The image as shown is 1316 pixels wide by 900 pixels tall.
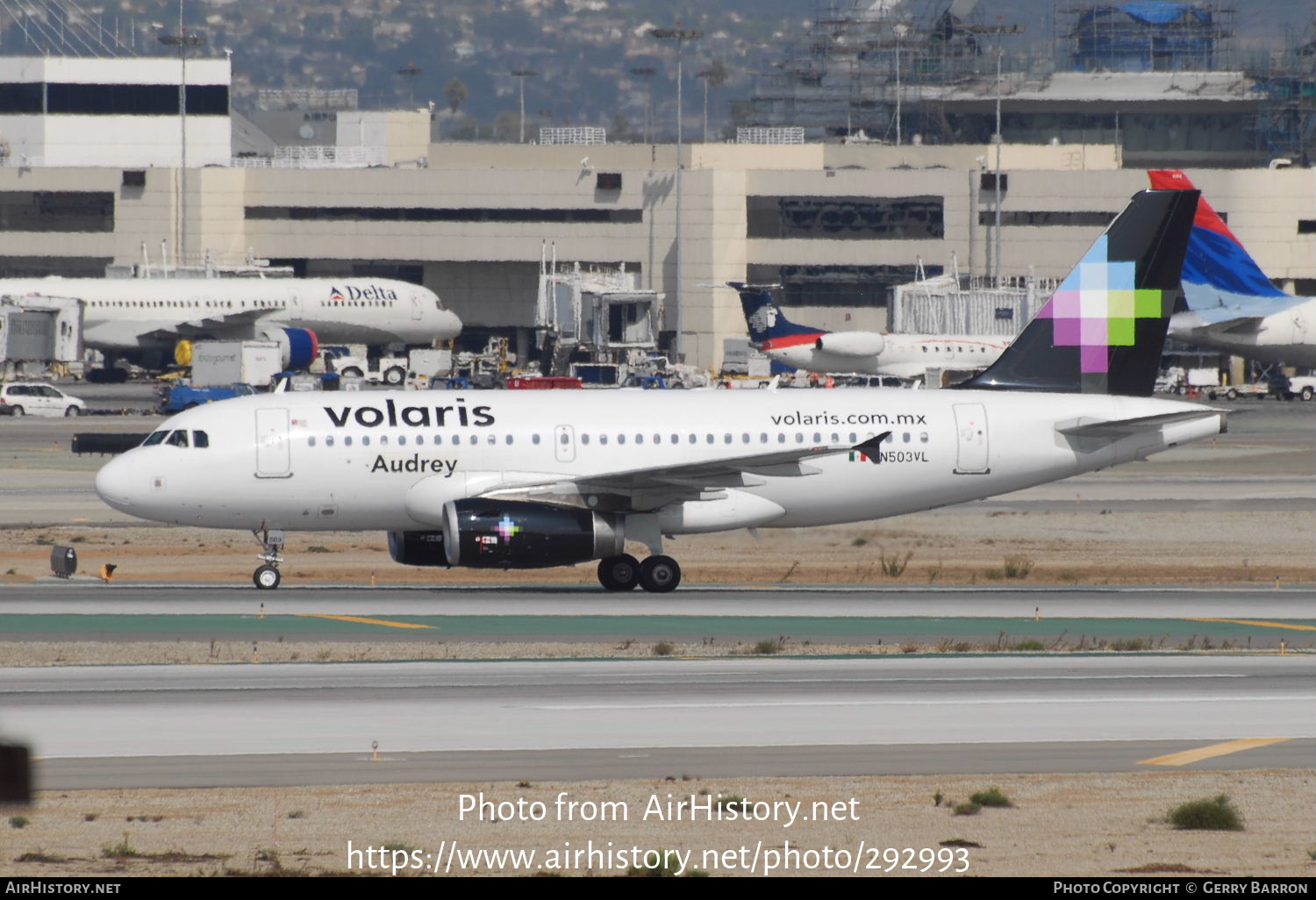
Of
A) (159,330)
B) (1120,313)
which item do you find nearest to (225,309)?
(159,330)

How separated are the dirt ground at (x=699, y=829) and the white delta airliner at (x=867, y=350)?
74.5 m

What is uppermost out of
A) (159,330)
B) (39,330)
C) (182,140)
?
(182,140)

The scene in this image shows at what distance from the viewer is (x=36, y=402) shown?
83.6 m

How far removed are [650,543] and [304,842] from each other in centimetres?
1923

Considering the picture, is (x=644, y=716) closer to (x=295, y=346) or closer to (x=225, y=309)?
(x=295, y=346)

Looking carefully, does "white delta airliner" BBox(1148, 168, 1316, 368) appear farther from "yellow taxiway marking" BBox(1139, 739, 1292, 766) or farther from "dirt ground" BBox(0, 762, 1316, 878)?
"dirt ground" BBox(0, 762, 1316, 878)

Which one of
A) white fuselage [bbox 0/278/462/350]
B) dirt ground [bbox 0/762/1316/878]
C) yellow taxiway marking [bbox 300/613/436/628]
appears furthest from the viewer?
white fuselage [bbox 0/278/462/350]

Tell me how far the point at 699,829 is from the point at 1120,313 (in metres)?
24.2

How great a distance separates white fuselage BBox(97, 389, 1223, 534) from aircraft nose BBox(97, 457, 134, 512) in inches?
1.3

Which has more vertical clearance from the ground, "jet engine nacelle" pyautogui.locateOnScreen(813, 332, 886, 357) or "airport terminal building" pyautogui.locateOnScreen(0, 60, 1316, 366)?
"airport terminal building" pyautogui.locateOnScreen(0, 60, 1316, 366)

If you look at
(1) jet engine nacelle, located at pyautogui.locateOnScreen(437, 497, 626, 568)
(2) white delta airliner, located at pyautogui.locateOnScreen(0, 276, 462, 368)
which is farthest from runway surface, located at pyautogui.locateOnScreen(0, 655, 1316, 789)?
(2) white delta airliner, located at pyautogui.locateOnScreen(0, 276, 462, 368)

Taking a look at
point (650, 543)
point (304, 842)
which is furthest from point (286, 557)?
point (304, 842)

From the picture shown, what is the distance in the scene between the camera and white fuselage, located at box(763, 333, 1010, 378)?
94.4 meters

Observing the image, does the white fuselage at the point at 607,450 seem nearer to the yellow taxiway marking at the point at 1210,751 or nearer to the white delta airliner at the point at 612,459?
the white delta airliner at the point at 612,459
